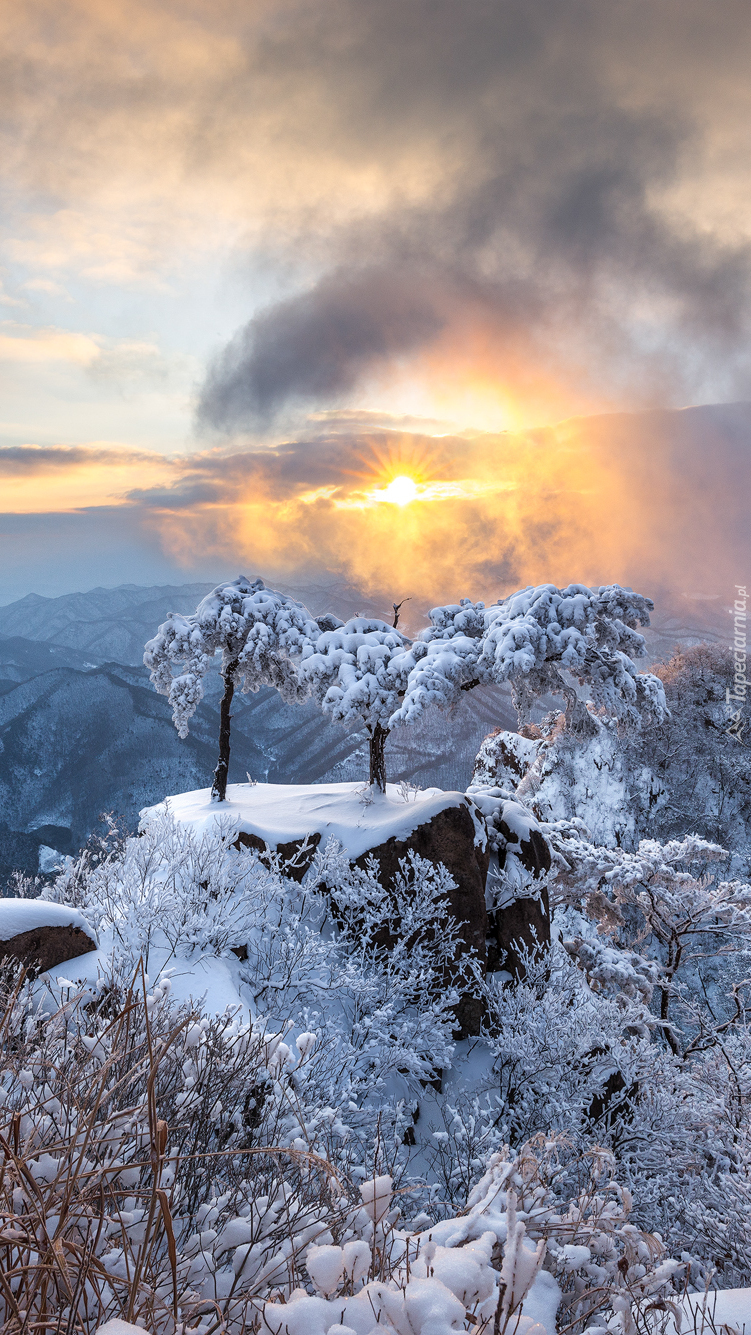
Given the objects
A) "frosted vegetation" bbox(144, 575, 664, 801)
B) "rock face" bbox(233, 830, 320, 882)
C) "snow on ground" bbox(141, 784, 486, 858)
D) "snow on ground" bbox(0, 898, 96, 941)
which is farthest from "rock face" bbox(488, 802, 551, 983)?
"snow on ground" bbox(0, 898, 96, 941)

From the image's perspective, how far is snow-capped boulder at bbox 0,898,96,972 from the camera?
7148 mm

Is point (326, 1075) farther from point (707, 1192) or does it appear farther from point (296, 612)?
point (296, 612)

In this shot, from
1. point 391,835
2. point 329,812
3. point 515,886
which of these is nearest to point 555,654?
point 391,835

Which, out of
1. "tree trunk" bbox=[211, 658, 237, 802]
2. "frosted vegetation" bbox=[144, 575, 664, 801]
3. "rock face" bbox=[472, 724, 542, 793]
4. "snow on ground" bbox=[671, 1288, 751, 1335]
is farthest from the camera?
"rock face" bbox=[472, 724, 542, 793]

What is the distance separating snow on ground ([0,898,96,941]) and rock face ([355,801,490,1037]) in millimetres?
6093

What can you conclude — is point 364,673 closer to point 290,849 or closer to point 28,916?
point 290,849

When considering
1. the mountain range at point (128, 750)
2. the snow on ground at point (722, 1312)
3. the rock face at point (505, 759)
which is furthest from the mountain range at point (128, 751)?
the snow on ground at point (722, 1312)

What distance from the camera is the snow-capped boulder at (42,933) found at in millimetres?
7148

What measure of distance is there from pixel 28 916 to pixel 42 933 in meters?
0.28

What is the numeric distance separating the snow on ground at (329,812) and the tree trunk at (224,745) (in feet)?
0.99

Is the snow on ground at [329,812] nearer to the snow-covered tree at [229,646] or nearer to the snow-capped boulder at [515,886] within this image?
the snow-capped boulder at [515,886]

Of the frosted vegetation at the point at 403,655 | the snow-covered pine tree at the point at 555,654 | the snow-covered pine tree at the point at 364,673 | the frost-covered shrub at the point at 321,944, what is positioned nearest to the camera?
the frost-covered shrub at the point at 321,944

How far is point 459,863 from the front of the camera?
1297cm

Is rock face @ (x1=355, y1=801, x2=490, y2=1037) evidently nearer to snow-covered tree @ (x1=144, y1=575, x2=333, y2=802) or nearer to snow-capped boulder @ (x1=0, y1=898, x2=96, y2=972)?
snow-covered tree @ (x1=144, y1=575, x2=333, y2=802)
